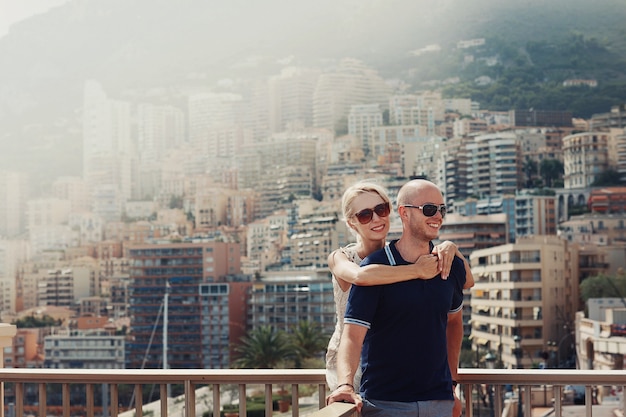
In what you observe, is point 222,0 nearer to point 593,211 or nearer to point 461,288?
point 593,211

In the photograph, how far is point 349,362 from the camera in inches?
69.6

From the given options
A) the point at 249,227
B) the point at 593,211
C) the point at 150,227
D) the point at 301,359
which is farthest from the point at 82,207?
the point at 593,211

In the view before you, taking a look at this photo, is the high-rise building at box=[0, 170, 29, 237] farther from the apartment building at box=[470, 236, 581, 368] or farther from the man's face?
the man's face

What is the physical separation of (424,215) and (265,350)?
141 ft

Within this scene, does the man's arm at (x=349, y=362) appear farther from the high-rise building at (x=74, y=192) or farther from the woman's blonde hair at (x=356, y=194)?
the high-rise building at (x=74, y=192)

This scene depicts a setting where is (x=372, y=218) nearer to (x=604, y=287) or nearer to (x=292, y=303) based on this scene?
(x=604, y=287)

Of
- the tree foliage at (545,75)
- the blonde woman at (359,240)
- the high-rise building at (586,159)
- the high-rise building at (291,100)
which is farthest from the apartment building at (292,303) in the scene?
the blonde woman at (359,240)

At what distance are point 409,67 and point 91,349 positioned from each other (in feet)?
100

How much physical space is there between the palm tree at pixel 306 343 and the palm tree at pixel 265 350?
1.46 ft

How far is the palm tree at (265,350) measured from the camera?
142 ft

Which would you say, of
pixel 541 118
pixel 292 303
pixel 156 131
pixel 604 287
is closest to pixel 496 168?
pixel 541 118

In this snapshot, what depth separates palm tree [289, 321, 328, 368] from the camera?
43.2m

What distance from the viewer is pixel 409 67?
66.8 meters

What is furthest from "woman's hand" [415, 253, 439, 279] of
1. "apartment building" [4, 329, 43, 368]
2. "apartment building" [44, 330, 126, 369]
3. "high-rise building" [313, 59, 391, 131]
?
"high-rise building" [313, 59, 391, 131]
